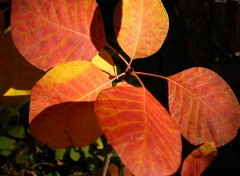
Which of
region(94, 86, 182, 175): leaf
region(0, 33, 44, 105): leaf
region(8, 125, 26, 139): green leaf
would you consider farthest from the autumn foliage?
region(8, 125, 26, 139): green leaf

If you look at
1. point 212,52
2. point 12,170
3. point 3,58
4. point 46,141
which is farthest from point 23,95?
point 12,170

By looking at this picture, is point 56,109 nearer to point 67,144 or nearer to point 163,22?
point 67,144

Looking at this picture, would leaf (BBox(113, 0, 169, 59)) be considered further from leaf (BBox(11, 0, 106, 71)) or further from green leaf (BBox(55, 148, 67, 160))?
green leaf (BBox(55, 148, 67, 160))

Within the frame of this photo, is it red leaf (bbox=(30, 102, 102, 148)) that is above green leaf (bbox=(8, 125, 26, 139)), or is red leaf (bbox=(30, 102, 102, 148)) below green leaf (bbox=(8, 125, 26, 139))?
above

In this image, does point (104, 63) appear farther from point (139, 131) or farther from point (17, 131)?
point (17, 131)

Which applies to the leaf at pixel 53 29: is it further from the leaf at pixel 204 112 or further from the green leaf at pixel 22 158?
the green leaf at pixel 22 158
